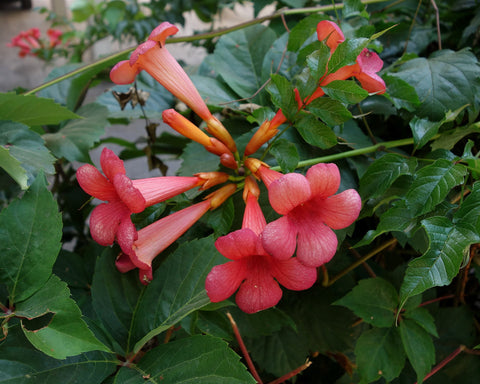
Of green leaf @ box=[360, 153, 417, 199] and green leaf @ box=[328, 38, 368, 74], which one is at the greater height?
green leaf @ box=[328, 38, 368, 74]

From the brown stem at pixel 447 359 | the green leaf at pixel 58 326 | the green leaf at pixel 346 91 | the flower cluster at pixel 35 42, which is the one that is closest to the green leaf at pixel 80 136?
the green leaf at pixel 58 326

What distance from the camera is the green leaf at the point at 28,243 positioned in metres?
0.44

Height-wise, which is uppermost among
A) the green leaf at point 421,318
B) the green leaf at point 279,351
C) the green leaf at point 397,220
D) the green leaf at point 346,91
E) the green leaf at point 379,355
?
the green leaf at point 346,91

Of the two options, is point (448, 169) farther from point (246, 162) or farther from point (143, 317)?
point (143, 317)

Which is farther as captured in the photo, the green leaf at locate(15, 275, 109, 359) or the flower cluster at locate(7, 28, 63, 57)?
the flower cluster at locate(7, 28, 63, 57)

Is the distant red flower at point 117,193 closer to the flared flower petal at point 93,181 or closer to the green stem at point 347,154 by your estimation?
the flared flower petal at point 93,181

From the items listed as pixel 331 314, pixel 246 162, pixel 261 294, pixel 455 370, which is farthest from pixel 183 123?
pixel 455 370

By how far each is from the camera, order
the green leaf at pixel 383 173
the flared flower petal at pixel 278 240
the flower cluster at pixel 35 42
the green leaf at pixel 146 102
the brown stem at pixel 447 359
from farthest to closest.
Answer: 1. the flower cluster at pixel 35 42
2. the green leaf at pixel 146 102
3. the brown stem at pixel 447 359
4. the green leaf at pixel 383 173
5. the flared flower petal at pixel 278 240

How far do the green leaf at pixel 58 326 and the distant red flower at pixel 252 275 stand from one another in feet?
0.44

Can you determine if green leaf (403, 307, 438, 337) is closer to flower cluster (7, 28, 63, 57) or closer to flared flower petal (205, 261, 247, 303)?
flared flower petal (205, 261, 247, 303)

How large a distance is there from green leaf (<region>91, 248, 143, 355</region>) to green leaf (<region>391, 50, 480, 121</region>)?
0.44 metres

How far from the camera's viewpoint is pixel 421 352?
1.78ft

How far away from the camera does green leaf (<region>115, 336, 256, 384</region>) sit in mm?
408

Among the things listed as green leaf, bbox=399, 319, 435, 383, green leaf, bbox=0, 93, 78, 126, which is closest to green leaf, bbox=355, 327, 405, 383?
green leaf, bbox=399, 319, 435, 383
